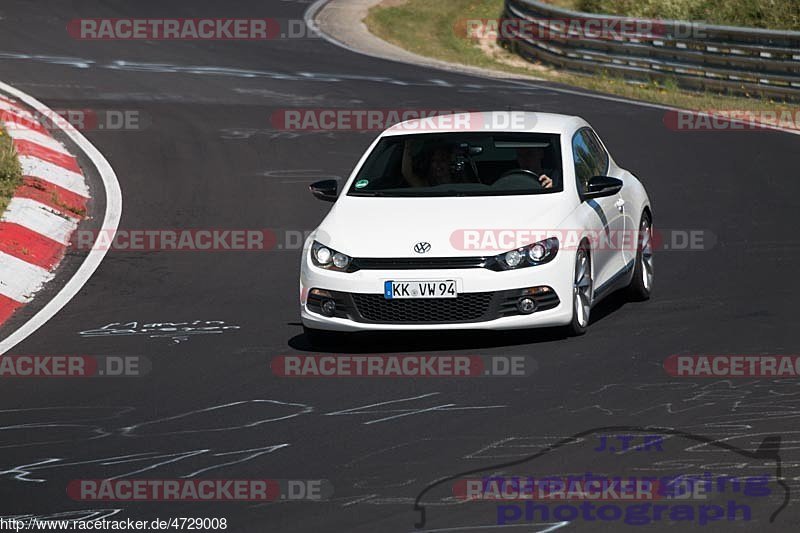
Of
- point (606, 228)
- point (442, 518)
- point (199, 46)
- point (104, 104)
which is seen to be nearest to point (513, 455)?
point (442, 518)

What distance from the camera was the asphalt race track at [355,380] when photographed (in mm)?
7289

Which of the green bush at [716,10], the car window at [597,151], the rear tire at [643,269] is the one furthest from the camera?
the green bush at [716,10]

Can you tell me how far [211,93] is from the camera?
2317 centimetres

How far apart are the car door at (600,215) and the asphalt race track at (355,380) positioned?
395 mm

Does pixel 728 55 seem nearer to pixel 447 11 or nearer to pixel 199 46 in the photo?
pixel 199 46

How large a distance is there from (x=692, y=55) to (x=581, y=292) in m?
15.5

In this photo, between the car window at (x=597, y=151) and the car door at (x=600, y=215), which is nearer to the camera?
the car door at (x=600, y=215)

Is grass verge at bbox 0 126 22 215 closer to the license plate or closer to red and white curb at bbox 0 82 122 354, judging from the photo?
red and white curb at bbox 0 82 122 354

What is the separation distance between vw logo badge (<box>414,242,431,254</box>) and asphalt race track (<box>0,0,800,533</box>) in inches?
26.9

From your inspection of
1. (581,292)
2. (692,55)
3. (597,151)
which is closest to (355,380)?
(581,292)

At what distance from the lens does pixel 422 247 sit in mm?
10047

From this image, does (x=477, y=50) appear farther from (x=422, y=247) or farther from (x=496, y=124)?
(x=422, y=247)

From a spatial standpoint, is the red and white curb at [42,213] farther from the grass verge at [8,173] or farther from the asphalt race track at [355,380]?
the asphalt race track at [355,380]

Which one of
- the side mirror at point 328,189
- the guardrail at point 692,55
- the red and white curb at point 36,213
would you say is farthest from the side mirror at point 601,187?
the guardrail at point 692,55
